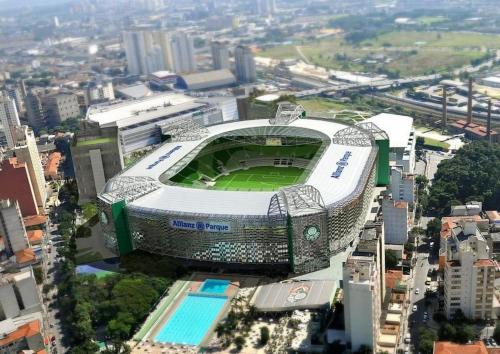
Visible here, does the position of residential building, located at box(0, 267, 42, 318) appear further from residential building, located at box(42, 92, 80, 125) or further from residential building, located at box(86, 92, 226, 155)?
residential building, located at box(42, 92, 80, 125)

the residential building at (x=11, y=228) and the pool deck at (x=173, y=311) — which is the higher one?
the residential building at (x=11, y=228)

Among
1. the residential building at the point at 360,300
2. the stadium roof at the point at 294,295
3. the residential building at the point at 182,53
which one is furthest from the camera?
the residential building at the point at 182,53

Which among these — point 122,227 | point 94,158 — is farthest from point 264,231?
point 94,158

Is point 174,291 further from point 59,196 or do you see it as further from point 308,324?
point 59,196

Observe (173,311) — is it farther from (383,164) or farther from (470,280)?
(383,164)

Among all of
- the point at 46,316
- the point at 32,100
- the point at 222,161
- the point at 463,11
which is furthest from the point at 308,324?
the point at 463,11

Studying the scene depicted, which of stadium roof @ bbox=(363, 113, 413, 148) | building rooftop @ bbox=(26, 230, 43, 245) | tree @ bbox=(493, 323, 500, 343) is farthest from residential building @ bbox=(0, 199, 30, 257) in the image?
stadium roof @ bbox=(363, 113, 413, 148)

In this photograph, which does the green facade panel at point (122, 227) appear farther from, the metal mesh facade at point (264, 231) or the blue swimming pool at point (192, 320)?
the blue swimming pool at point (192, 320)

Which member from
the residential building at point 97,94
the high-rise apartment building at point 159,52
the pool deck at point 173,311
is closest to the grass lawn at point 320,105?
the residential building at point 97,94
